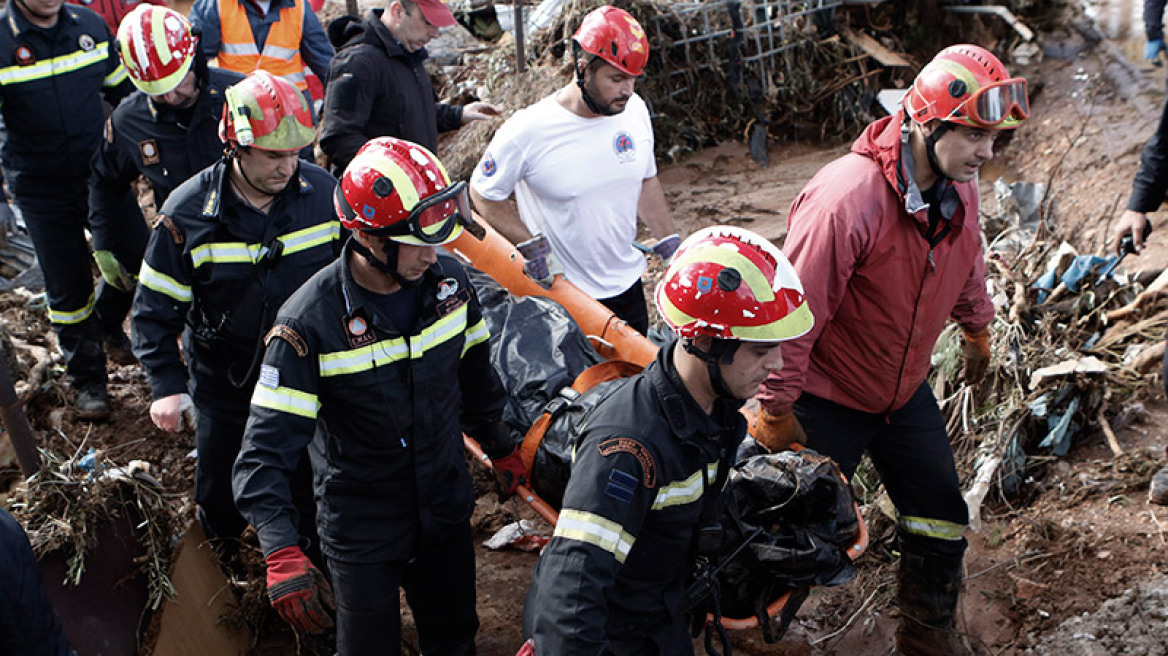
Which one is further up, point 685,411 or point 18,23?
point 18,23

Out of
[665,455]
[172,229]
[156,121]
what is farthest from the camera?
[156,121]

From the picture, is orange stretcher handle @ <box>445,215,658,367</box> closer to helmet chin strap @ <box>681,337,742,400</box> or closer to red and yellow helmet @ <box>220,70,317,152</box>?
red and yellow helmet @ <box>220,70,317,152</box>

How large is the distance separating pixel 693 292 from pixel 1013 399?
2.96m

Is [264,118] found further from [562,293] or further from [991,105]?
[991,105]

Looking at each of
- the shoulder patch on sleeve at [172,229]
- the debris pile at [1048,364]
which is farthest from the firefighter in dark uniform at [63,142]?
the debris pile at [1048,364]

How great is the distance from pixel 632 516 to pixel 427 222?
104 cm

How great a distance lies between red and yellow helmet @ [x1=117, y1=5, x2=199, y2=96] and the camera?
3.94 m

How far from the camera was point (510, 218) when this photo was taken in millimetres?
4406

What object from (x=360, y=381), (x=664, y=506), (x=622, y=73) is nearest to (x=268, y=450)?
(x=360, y=381)

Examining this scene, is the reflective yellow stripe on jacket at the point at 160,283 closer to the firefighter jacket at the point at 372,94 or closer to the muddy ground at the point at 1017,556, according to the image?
the muddy ground at the point at 1017,556

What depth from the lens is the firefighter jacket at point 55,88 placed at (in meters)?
4.86

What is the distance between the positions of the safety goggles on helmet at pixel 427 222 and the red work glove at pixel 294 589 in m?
0.96

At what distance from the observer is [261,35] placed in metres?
5.68

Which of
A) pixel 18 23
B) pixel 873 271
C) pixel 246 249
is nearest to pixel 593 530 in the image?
pixel 873 271
